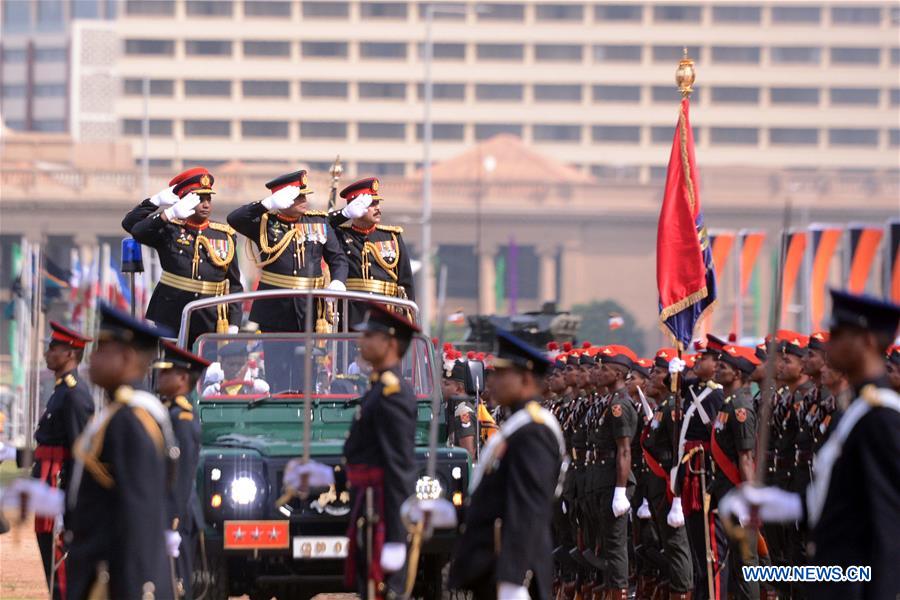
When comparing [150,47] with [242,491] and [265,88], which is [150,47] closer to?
[265,88]

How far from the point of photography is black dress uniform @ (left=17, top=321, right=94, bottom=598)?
12.5 meters

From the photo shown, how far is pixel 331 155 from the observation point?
5359 inches

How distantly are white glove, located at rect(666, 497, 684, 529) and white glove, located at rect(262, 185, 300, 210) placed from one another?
12.0 ft

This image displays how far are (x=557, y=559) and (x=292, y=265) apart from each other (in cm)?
326

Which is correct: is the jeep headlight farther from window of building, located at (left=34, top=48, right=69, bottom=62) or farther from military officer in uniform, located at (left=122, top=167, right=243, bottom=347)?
window of building, located at (left=34, top=48, right=69, bottom=62)

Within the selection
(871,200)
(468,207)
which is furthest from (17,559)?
(871,200)

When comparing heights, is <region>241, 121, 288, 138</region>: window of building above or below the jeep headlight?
above

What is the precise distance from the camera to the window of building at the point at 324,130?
136875mm

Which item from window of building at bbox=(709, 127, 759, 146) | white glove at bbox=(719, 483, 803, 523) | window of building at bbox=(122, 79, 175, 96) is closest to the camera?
white glove at bbox=(719, 483, 803, 523)

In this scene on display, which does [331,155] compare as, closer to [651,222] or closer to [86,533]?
[651,222]

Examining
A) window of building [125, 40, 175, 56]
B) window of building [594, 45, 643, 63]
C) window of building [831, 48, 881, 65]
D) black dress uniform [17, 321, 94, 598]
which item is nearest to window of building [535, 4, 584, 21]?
window of building [594, 45, 643, 63]

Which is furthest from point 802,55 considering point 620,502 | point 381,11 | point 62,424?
point 62,424

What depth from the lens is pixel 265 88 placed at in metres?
138

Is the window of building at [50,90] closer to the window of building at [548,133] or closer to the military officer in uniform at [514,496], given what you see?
the window of building at [548,133]
